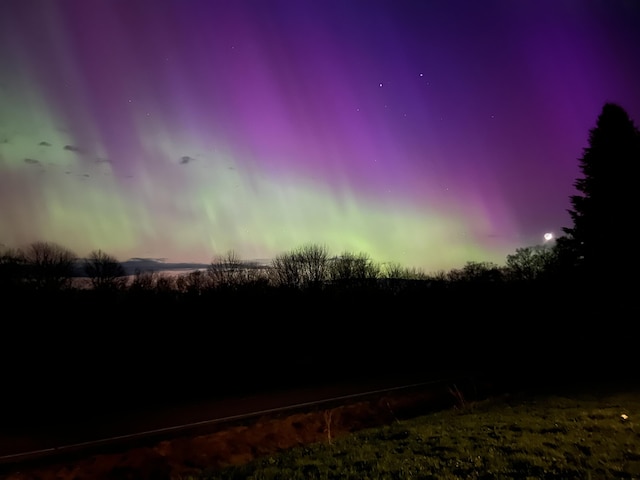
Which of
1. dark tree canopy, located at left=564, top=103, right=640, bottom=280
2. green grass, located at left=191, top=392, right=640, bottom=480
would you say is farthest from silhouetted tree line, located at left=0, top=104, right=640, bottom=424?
green grass, located at left=191, top=392, right=640, bottom=480

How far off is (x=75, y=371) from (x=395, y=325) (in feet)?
88.8

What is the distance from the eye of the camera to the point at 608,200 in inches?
1297

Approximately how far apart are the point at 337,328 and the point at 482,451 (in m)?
29.6

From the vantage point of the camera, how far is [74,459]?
1137 centimetres

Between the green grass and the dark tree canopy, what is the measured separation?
25209mm

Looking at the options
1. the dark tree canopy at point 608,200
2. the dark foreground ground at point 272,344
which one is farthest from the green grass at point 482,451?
the dark tree canopy at point 608,200

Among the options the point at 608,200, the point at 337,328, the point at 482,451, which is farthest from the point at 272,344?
the point at 608,200

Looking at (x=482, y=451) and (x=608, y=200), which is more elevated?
(x=608, y=200)

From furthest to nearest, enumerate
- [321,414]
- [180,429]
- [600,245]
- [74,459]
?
1. [600,245]
2. [321,414]
3. [180,429]
4. [74,459]

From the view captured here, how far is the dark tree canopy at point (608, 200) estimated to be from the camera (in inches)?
1270

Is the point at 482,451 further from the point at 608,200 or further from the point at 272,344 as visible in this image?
the point at 608,200

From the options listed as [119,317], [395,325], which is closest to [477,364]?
[395,325]

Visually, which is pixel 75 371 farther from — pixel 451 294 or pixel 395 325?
pixel 451 294

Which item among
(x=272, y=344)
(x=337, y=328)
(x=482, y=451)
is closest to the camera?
(x=482, y=451)
